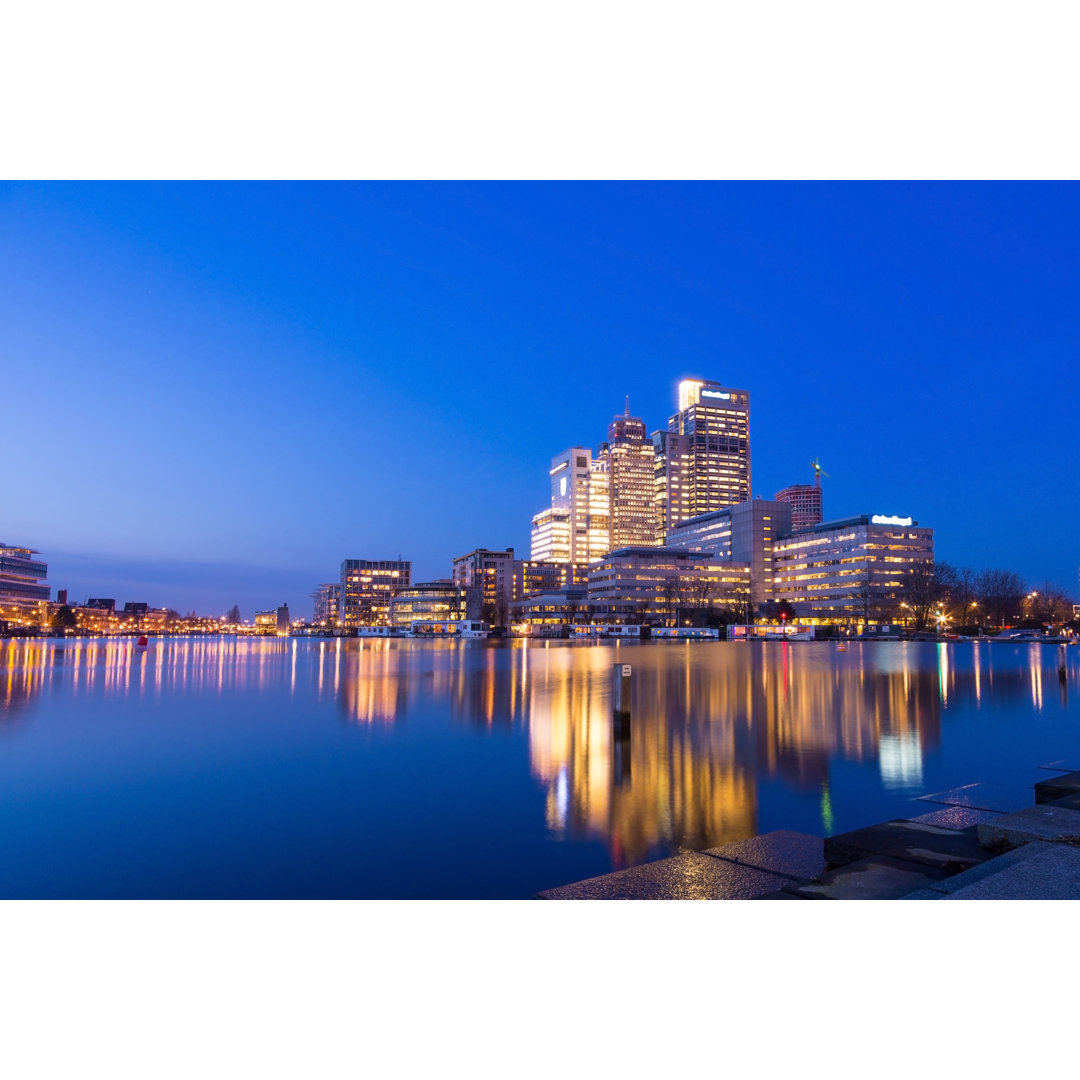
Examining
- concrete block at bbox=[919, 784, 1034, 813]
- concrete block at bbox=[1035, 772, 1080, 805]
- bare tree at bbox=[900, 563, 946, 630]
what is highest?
bare tree at bbox=[900, 563, 946, 630]

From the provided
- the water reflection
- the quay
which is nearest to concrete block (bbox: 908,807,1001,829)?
the quay

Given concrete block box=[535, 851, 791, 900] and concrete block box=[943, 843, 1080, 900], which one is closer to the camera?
concrete block box=[943, 843, 1080, 900]

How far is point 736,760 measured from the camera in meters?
15.8

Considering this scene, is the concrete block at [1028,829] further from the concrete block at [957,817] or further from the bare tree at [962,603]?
the bare tree at [962,603]

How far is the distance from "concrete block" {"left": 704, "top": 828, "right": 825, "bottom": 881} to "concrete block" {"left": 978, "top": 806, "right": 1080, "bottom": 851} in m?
1.96

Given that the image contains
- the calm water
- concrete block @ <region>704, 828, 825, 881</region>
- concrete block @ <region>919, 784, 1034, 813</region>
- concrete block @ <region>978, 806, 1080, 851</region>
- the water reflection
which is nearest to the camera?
concrete block @ <region>978, 806, 1080, 851</region>

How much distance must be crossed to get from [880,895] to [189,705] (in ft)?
94.3

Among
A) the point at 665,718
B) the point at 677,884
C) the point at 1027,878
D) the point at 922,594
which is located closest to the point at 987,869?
the point at 1027,878

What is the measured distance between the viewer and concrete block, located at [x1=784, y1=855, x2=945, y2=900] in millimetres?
7504

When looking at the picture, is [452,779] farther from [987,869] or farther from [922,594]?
[922,594]

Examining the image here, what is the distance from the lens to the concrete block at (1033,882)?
672 cm

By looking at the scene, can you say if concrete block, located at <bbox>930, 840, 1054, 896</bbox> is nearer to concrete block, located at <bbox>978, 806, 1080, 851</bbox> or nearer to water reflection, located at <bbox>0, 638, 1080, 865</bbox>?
concrete block, located at <bbox>978, 806, 1080, 851</bbox>
